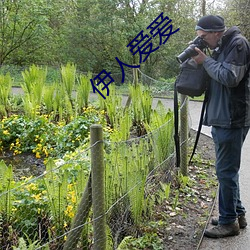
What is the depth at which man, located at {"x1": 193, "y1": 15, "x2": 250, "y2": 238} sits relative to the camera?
2.86 m

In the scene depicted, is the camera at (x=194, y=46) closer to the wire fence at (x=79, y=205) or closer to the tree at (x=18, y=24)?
the wire fence at (x=79, y=205)

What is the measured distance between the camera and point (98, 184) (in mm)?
2395

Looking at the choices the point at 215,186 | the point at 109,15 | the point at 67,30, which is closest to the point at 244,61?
the point at 215,186

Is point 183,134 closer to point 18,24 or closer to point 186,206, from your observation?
point 186,206

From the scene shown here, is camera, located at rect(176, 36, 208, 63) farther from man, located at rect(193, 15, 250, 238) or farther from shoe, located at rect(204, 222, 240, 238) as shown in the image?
shoe, located at rect(204, 222, 240, 238)

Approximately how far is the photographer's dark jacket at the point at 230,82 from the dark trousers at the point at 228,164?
9 centimetres

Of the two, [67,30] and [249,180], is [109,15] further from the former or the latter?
[249,180]

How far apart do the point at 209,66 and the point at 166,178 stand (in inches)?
65.4

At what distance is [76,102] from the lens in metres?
7.01

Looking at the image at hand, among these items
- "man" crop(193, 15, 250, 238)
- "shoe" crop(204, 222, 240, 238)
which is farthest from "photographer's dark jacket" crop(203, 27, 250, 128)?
"shoe" crop(204, 222, 240, 238)

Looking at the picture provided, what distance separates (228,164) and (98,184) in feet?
4.02

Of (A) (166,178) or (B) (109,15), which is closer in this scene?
(A) (166,178)

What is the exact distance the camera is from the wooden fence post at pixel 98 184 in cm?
236

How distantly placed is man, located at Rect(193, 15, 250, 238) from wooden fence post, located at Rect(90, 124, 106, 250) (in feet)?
3.56
